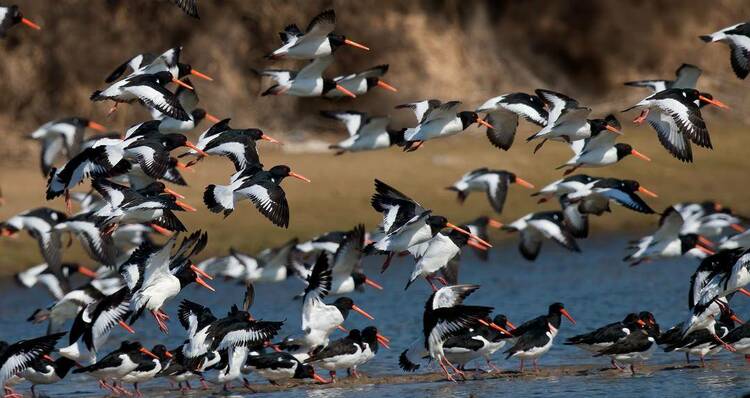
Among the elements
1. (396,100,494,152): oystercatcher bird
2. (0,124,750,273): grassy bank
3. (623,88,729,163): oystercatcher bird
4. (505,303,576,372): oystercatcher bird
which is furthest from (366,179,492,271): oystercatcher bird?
(0,124,750,273): grassy bank

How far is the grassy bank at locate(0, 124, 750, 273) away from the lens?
19.9 meters

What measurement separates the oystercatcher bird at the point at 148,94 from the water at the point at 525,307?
8.23 ft

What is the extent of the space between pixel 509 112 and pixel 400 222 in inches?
74.5

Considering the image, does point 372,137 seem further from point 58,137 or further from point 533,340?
point 533,340

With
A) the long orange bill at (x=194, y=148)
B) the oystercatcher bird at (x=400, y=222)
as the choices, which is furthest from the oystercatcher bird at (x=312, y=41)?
the oystercatcher bird at (x=400, y=222)

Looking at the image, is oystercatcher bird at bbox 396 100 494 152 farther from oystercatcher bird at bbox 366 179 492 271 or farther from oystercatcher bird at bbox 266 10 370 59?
oystercatcher bird at bbox 266 10 370 59

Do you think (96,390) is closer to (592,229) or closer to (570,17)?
(592,229)

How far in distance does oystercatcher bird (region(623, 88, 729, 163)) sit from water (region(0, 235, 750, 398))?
6.52ft

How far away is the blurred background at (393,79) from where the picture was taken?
2128cm

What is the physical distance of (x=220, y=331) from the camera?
37.9 ft

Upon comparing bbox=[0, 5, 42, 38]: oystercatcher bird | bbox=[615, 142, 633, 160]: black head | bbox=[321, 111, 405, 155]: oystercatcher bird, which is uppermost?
bbox=[0, 5, 42, 38]: oystercatcher bird

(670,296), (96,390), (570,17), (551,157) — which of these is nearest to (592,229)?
(551,157)

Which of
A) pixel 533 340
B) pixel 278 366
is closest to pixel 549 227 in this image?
pixel 533 340

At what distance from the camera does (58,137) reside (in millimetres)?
16906
